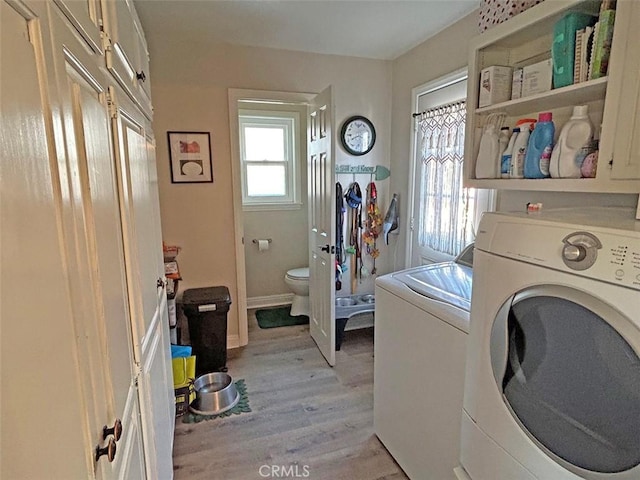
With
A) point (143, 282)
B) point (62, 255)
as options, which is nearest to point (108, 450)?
point (62, 255)

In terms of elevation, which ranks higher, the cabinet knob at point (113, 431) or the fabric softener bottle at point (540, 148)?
the fabric softener bottle at point (540, 148)

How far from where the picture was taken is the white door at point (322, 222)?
2.57m

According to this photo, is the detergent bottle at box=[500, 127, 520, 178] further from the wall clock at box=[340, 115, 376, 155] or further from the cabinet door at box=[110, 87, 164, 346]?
the wall clock at box=[340, 115, 376, 155]

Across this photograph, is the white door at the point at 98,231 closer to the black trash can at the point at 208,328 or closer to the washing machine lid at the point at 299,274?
the black trash can at the point at 208,328

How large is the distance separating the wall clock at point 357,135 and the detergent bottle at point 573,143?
194 cm

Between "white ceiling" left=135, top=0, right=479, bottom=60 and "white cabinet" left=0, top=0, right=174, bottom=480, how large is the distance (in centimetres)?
153

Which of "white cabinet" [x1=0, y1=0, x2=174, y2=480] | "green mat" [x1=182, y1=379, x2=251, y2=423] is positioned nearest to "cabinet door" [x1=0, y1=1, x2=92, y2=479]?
"white cabinet" [x1=0, y1=0, x2=174, y2=480]

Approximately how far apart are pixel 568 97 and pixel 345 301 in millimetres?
2242

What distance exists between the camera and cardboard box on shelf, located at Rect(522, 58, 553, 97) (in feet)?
4.22

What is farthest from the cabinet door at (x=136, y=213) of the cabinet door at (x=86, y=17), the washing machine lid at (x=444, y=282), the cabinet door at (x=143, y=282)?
the washing machine lid at (x=444, y=282)

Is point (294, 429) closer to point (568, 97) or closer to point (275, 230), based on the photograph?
point (568, 97)

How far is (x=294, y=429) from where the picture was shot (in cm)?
209

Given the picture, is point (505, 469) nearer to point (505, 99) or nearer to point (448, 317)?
point (448, 317)

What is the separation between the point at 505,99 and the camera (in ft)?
4.92
